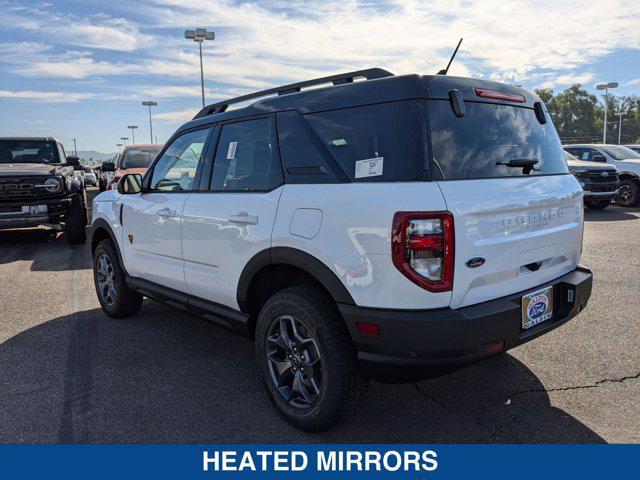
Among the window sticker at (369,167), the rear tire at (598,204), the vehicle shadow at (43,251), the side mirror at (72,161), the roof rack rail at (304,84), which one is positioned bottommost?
the vehicle shadow at (43,251)

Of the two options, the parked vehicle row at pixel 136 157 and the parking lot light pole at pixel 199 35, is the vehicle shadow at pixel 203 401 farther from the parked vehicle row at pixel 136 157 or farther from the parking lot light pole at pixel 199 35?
the parking lot light pole at pixel 199 35

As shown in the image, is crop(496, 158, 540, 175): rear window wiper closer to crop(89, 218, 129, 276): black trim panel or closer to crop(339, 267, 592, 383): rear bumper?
crop(339, 267, 592, 383): rear bumper

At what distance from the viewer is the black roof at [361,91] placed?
A: 261cm

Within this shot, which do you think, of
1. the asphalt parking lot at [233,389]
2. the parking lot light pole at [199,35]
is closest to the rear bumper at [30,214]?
the asphalt parking lot at [233,389]

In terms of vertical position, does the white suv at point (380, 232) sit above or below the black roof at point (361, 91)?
below

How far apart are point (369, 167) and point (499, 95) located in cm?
97

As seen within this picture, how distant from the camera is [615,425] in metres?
2.92

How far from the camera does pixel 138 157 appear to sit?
12.7 metres

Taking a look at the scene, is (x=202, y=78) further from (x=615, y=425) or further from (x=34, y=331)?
(x=615, y=425)

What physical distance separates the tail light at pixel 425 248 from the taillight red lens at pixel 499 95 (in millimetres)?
894

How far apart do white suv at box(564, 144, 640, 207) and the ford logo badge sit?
12539 millimetres

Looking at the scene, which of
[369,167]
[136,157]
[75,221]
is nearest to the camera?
[369,167]

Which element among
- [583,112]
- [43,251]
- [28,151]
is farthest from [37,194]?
[583,112]

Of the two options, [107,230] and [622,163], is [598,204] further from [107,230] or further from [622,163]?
[107,230]
